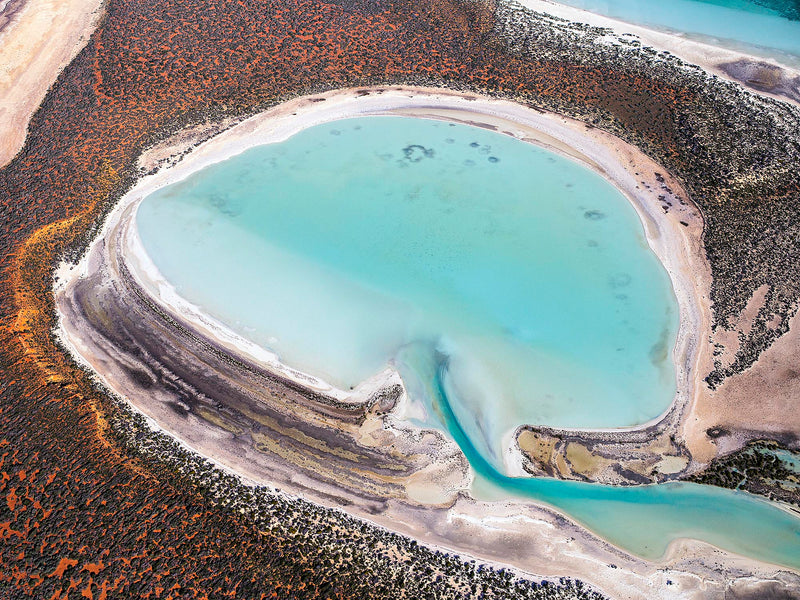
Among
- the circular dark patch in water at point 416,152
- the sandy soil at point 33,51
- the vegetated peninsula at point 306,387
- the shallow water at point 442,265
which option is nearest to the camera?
the vegetated peninsula at point 306,387

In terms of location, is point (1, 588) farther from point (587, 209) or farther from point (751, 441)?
point (587, 209)

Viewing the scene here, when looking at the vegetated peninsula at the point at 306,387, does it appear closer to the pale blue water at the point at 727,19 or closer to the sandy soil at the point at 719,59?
the sandy soil at the point at 719,59

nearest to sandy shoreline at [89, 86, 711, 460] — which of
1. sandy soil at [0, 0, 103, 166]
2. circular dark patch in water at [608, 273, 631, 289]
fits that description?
circular dark patch in water at [608, 273, 631, 289]

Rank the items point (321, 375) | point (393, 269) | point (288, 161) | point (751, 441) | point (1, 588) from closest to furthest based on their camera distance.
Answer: point (1, 588), point (751, 441), point (321, 375), point (393, 269), point (288, 161)

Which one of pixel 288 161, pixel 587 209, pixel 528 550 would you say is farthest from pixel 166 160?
pixel 528 550

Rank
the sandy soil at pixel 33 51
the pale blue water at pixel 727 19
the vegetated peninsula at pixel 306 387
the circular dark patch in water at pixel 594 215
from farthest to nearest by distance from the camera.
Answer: the pale blue water at pixel 727 19, the sandy soil at pixel 33 51, the circular dark patch in water at pixel 594 215, the vegetated peninsula at pixel 306 387

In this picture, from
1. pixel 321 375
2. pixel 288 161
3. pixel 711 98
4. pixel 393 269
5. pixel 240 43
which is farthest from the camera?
pixel 240 43

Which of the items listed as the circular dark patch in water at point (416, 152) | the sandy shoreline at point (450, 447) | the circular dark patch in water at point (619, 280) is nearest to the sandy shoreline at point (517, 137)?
the sandy shoreline at point (450, 447)
